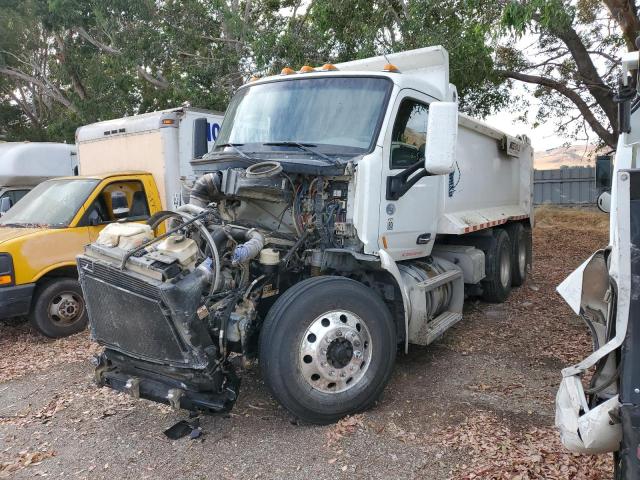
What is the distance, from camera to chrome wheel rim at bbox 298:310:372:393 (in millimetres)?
3986

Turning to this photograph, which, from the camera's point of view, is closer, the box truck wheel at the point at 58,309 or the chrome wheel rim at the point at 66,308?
the box truck wheel at the point at 58,309

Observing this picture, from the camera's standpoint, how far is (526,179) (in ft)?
32.0

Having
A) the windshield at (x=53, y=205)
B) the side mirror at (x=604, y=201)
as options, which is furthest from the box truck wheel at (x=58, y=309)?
the side mirror at (x=604, y=201)

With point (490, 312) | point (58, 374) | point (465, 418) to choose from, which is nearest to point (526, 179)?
point (490, 312)

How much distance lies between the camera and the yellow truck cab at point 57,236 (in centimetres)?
646

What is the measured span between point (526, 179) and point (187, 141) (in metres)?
5.82

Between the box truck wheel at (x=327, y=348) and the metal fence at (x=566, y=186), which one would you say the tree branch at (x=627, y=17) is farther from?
the metal fence at (x=566, y=186)

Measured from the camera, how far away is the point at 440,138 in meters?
4.33

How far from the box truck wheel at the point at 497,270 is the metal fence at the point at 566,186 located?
46.6 ft

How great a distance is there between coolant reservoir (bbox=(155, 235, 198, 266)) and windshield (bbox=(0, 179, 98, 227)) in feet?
12.4

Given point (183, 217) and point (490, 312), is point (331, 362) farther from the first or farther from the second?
point (490, 312)

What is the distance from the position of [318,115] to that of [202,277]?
2028 millimetres

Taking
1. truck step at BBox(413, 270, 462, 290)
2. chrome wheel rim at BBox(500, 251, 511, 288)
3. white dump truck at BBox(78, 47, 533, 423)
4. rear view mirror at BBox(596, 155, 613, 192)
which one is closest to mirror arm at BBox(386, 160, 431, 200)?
white dump truck at BBox(78, 47, 533, 423)

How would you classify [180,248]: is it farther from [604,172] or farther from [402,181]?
[604,172]
